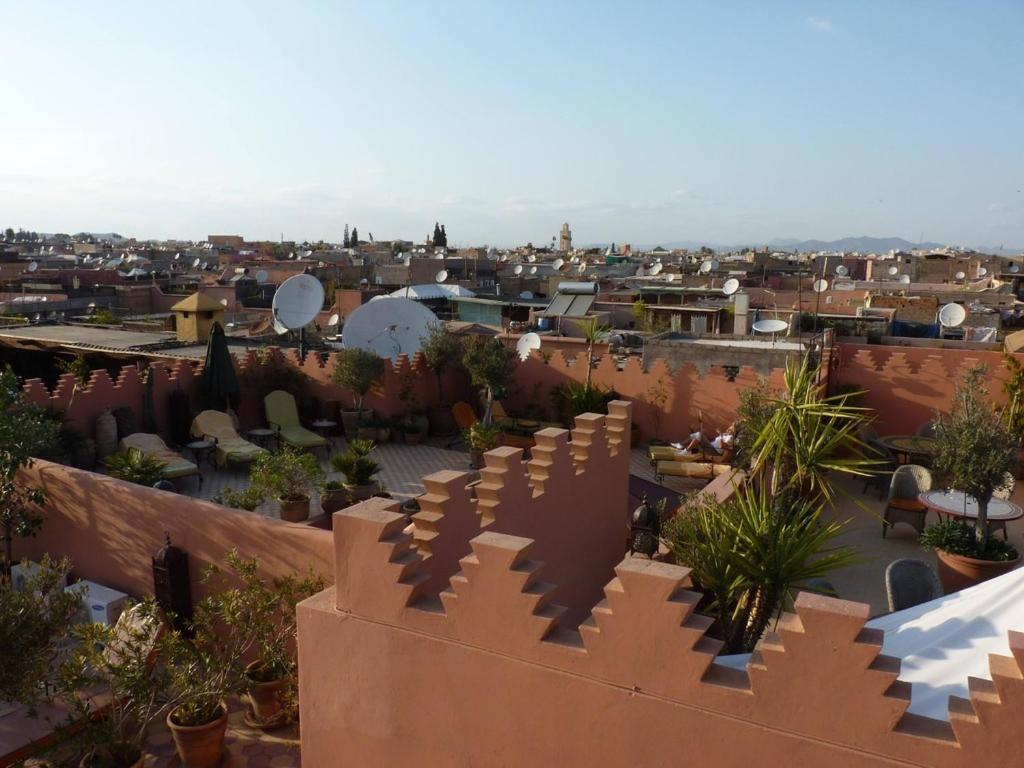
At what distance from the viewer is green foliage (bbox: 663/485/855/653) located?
5426 millimetres

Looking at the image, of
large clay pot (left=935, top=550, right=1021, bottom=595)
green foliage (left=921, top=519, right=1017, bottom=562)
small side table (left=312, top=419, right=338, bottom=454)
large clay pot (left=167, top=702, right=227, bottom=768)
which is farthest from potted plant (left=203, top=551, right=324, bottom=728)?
small side table (left=312, top=419, right=338, bottom=454)

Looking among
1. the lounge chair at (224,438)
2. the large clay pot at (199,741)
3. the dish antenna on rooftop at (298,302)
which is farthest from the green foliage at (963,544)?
the dish antenna on rooftop at (298,302)

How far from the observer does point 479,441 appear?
13.3 meters

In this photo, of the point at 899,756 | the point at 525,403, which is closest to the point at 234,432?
the point at 525,403

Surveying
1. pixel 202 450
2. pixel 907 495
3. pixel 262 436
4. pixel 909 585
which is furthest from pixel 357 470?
pixel 907 495

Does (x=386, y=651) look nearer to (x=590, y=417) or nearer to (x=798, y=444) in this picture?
(x=590, y=417)

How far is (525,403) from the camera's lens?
16094 mm

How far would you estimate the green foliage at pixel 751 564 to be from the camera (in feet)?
17.8

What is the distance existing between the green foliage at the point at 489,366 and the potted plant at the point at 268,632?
28.5ft

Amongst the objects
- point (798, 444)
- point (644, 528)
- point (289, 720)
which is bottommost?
point (289, 720)

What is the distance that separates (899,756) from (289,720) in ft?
15.0

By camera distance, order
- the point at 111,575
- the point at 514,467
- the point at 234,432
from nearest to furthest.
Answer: the point at 514,467, the point at 111,575, the point at 234,432

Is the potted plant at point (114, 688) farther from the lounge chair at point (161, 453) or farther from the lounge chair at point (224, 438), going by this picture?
the lounge chair at point (224, 438)

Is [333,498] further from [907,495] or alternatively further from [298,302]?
[298,302]
